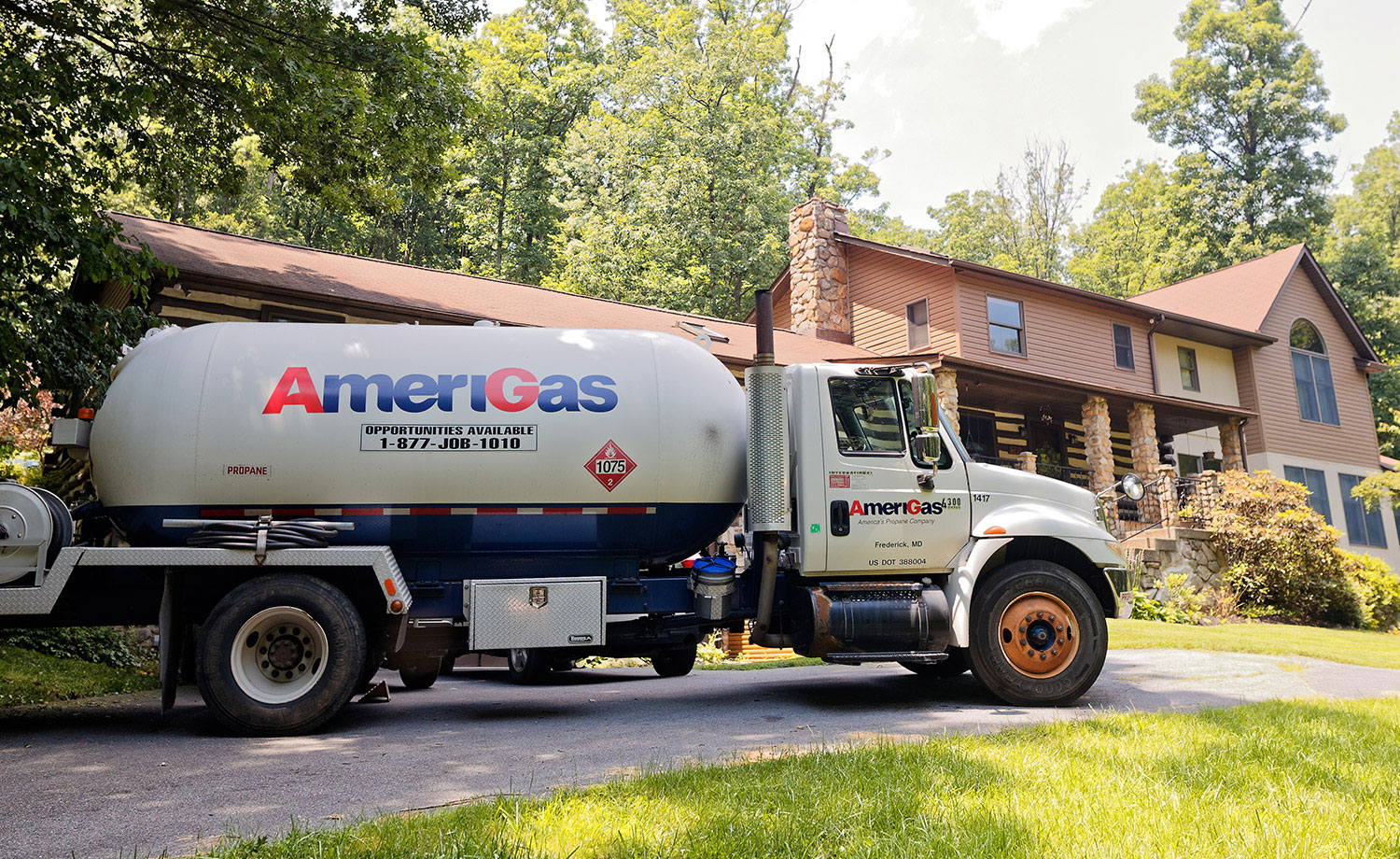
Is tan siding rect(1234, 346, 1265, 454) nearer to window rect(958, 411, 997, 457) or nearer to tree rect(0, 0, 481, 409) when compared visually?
window rect(958, 411, 997, 457)

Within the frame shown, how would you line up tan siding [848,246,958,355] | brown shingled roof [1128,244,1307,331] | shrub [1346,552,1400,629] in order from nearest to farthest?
shrub [1346,552,1400,629]
tan siding [848,246,958,355]
brown shingled roof [1128,244,1307,331]

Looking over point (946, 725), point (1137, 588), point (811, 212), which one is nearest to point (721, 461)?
point (946, 725)

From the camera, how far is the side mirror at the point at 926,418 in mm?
7621

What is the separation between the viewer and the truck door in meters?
7.66

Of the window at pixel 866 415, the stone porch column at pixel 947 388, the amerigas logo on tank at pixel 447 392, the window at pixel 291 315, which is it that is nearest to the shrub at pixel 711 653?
the window at pixel 866 415

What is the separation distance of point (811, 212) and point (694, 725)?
20.6 m

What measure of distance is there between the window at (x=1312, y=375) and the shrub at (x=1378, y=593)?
9946 mm

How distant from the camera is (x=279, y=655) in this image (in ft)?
22.0

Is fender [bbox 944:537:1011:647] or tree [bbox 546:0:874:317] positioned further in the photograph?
tree [bbox 546:0:874:317]

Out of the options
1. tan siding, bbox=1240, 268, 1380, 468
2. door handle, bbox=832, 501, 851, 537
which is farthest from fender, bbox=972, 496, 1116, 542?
tan siding, bbox=1240, 268, 1380, 468

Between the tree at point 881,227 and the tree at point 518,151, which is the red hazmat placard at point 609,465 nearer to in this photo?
the tree at point 518,151

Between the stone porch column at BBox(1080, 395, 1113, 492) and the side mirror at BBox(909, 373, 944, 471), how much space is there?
16.4 m

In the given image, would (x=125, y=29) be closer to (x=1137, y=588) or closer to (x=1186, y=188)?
(x=1137, y=588)

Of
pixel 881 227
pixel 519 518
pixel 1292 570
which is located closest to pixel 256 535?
pixel 519 518
